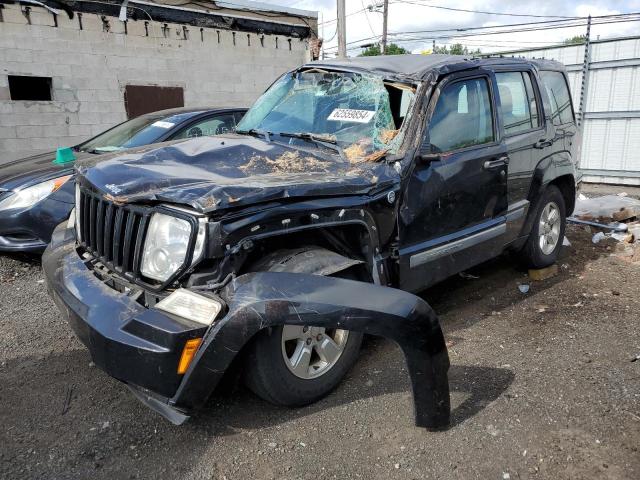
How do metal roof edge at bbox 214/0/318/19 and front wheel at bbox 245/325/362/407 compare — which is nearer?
front wheel at bbox 245/325/362/407

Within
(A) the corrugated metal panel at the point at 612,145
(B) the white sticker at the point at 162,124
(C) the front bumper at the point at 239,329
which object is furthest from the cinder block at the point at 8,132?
(A) the corrugated metal panel at the point at 612,145

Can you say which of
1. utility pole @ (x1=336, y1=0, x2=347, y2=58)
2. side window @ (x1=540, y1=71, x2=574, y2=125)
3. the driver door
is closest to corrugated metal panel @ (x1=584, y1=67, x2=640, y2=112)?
side window @ (x1=540, y1=71, x2=574, y2=125)

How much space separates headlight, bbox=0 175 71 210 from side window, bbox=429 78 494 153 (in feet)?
11.0

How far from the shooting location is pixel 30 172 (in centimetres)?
488

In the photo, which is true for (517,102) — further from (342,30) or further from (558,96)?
(342,30)

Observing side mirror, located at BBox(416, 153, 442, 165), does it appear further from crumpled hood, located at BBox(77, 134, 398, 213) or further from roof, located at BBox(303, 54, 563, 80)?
roof, located at BBox(303, 54, 563, 80)

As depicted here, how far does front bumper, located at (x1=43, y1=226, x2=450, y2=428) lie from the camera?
2221mm

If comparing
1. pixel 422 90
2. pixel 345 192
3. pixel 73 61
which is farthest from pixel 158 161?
pixel 73 61

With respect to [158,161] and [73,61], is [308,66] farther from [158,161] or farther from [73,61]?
[73,61]

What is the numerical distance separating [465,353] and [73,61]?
9.12 metres

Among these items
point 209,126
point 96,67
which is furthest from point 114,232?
point 96,67

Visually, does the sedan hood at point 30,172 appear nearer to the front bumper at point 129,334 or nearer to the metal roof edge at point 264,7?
the front bumper at point 129,334

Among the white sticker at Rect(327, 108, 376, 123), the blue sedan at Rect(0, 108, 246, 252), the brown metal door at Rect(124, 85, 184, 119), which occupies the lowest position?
the blue sedan at Rect(0, 108, 246, 252)

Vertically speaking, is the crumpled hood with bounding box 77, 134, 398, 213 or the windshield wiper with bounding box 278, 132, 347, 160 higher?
the windshield wiper with bounding box 278, 132, 347, 160
